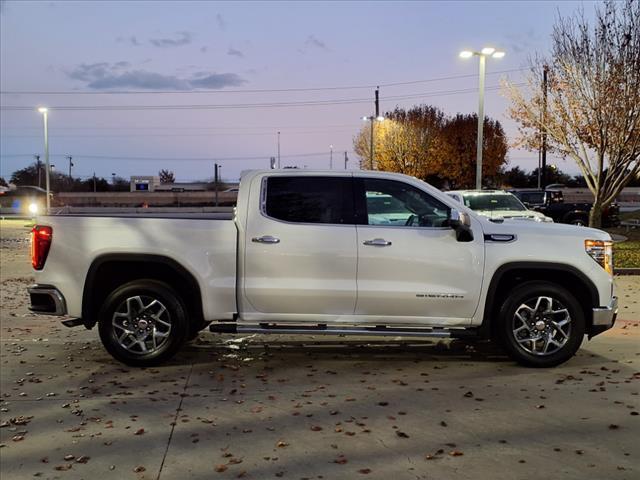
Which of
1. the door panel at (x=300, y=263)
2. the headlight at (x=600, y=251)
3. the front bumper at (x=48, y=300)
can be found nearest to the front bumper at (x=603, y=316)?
the headlight at (x=600, y=251)

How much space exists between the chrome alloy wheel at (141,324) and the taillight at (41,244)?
88 centimetres

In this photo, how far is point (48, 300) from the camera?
5.94m

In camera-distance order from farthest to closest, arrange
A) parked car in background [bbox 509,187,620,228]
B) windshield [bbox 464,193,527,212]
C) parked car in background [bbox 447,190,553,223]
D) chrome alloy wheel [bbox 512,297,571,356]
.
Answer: parked car in background [bbox 509,187,620,228], windshield [bbox 464,193,527,212], parked car in background [bbox 447,190,553,223], chrome alloy wheel [bbox 512,297,571,356]

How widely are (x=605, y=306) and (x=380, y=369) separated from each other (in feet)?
7.33

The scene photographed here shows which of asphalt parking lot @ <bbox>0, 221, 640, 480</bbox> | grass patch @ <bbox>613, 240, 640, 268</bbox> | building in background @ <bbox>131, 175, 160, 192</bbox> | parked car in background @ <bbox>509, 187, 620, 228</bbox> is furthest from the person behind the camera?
building in background @ <bbox>131, 175, 160, 192</bbox>

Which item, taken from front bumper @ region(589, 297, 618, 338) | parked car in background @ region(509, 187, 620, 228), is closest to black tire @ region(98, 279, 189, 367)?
front bumper @ region(589, 297, 618, 338)

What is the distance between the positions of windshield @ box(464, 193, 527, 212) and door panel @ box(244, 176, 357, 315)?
1088 centimetres

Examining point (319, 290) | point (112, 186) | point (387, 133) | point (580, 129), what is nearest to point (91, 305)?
point (319, 290)

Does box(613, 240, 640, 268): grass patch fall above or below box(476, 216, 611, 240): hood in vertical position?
below

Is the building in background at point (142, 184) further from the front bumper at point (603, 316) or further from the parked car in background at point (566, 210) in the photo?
the front bumper at point (603, 316)

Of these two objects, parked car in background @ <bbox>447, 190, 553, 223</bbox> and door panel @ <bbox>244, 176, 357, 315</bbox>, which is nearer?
door panel @ <bbox>244, 176, 357, 315</bbox>

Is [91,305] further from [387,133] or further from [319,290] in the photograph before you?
[387,133]

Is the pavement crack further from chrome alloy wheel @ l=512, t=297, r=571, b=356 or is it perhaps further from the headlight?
the headlight

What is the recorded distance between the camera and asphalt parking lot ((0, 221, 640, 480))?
153 inches
